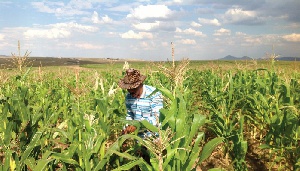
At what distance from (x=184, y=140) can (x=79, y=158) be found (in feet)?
3.76

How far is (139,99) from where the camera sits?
3.92 m

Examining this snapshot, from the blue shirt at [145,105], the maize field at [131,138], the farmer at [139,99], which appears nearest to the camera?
the maize field at [131,138]

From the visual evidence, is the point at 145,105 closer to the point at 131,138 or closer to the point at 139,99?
the point at 139,99

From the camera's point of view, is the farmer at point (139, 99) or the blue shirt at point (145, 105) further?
the blue shirt at point (145, 105)

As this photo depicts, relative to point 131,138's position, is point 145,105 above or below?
above

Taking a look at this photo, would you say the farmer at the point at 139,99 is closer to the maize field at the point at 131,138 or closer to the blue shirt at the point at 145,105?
the blue shirt at the point at 145,105

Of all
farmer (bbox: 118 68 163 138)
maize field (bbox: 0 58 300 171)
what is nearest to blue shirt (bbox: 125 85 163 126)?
farmer (bbox: 118 68 163 138)

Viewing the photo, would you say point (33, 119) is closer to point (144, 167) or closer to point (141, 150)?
point (141, 150)

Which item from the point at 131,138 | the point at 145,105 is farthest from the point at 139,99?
the point at 131,138

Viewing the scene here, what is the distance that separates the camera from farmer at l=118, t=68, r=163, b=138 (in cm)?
368

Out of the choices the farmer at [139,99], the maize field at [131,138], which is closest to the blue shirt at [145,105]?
the farmer at [139,99]

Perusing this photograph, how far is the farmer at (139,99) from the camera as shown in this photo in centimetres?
368

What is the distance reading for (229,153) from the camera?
15.4 feet

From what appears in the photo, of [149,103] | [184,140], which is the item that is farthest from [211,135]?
[184,140]
